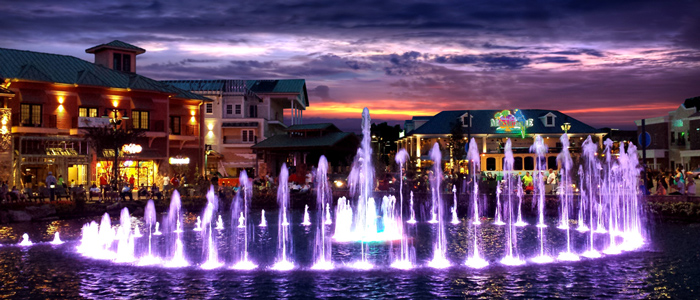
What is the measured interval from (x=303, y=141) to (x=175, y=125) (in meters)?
10.8

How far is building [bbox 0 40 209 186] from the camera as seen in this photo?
39750mm

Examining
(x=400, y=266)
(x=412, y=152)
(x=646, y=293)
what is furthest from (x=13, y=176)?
(x=412, y=152)

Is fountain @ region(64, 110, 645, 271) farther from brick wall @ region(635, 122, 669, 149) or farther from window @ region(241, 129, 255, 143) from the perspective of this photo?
brick wall @ region(635, 122, 669, 149)

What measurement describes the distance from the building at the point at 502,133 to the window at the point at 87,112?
36865 millimetres

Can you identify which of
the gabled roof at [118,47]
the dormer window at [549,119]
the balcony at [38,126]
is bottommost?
the balcony at [38,126]

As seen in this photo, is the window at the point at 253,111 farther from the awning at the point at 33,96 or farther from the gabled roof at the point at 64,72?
the awning at the point at 33,96

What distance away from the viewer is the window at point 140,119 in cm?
4616

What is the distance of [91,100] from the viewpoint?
43312 millimetres

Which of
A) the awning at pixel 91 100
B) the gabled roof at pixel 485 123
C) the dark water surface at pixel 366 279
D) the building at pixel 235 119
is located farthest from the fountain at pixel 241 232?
the gabled roof at pixel 485 123

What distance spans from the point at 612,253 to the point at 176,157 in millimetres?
40833

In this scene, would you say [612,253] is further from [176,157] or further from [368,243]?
[176,157]

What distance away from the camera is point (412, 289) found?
36.8 feet

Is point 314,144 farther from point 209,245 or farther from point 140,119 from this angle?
point 209,245

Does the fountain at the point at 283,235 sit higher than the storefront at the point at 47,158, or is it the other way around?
the storefront at the point at 47,158
